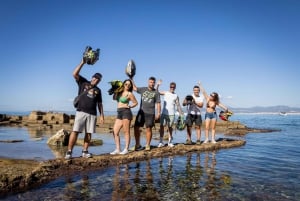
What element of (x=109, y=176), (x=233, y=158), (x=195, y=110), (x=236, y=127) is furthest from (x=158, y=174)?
(x=236, y=127)

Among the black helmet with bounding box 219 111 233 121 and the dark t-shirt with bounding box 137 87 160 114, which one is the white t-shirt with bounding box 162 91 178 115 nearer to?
the dark t-shirt with bounding box 137 87 160 114

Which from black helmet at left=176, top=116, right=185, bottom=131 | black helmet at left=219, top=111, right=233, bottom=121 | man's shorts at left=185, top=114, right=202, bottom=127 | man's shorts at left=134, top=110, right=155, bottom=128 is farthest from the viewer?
black helmet at left=219, top=111, right=233, bottom=121

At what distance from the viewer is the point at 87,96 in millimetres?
8266

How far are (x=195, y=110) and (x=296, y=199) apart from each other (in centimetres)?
642

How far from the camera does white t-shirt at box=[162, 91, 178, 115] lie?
1092 centimetres

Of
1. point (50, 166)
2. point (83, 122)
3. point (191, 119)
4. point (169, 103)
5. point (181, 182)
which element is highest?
point (169, 103)

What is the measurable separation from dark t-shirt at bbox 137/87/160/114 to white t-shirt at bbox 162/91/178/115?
1.03m

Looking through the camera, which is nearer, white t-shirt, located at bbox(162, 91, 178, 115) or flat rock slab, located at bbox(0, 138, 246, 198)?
flat rock slab, located at bbox(0, 138, 246, 198)

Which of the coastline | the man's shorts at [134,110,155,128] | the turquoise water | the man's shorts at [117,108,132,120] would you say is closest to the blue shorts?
the coastline

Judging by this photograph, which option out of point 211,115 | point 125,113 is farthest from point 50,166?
point 211,115

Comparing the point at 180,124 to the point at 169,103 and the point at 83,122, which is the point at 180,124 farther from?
the point at 83,122

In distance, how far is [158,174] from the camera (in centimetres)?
786

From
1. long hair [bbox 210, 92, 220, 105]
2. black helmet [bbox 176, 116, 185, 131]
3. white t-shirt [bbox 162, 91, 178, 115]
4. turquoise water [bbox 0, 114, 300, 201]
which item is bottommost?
turquoise water [bbox 0, 114, 300, 201]

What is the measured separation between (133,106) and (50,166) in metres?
3.02
